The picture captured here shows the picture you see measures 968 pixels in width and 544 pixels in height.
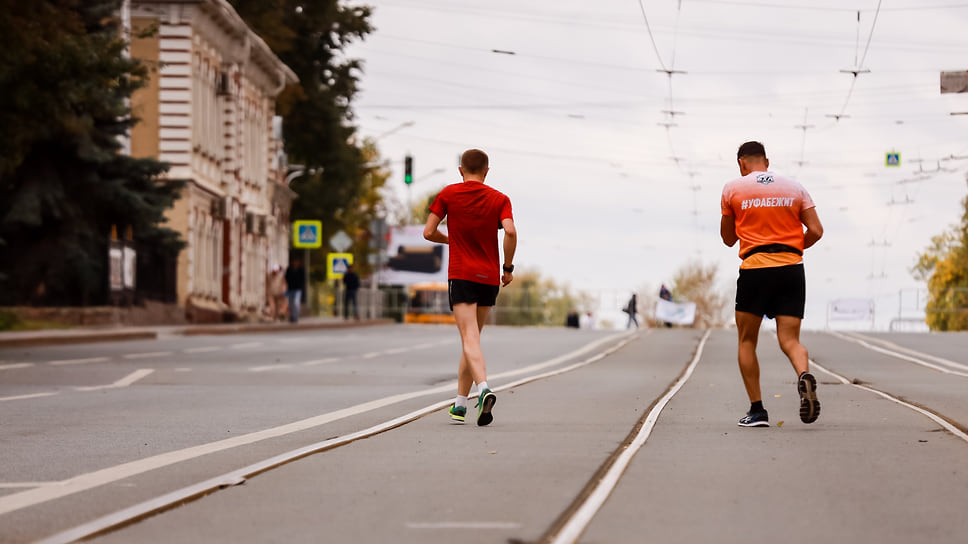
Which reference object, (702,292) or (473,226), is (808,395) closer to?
(473,226)

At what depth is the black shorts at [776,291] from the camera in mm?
11148

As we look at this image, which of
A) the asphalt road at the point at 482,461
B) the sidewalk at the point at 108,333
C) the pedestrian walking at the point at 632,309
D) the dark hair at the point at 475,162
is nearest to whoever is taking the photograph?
the asphalt road at the point at 482,461

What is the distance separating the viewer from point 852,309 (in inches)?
2726

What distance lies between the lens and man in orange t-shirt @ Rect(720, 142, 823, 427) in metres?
11.2

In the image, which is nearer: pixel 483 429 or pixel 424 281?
pixel 483 429

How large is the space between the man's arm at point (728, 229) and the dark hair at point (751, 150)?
0.43 m

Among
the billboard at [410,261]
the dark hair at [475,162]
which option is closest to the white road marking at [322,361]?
the dark hair at [475,162]

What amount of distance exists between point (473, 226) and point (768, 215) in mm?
1981

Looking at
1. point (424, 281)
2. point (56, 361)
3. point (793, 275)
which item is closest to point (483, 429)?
point (793, 275)

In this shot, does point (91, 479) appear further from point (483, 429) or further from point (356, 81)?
point (356, 81)

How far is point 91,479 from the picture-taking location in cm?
834

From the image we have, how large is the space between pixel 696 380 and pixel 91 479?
1076 cm

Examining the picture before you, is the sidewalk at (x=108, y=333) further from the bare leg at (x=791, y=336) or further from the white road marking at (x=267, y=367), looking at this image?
the bare leg at (x=791, y=336)

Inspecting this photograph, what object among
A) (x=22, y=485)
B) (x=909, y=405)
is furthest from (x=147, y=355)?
(x=22, y=485)
